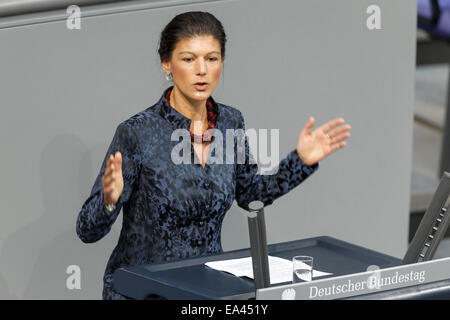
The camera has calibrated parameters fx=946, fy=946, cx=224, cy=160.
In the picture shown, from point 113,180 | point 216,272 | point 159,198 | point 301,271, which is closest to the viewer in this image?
point 301,271

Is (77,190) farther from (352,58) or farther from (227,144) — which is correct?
(352,58)

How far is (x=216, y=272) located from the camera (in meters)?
2.33

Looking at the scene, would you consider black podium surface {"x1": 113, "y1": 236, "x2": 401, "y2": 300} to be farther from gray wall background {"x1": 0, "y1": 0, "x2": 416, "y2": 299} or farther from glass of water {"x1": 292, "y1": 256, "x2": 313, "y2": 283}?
gray wall background {"x1": 0, "y1": 0, "x2": 416, "y2": 299}

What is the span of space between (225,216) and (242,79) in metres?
0.44

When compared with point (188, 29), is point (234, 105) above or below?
below

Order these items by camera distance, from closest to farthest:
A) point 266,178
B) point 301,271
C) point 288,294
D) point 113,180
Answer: point 288,294 < point 301,271 < point 113,180 < point 266,178

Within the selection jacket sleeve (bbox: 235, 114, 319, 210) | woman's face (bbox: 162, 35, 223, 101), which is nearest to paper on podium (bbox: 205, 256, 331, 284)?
jacket sleeve (bbox: 235, 114, 319, 210)

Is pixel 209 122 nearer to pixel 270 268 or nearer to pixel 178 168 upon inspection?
pixel 178 168

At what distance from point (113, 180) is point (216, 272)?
37 cm

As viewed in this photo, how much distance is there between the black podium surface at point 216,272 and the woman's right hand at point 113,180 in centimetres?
25

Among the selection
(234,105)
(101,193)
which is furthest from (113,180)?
(234,105)

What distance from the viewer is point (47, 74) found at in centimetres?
267

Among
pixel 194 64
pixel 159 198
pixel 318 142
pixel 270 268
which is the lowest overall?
pixel 270 268
